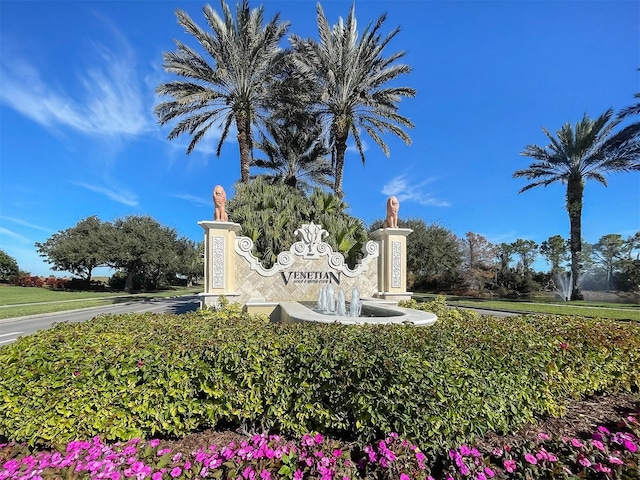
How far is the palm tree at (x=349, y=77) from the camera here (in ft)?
50.4

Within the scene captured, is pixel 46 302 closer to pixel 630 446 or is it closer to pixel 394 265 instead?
pixel 394 265

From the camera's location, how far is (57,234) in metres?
39.9

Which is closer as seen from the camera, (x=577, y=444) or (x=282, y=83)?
(x=577, y=444)

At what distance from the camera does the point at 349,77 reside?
51.5ft

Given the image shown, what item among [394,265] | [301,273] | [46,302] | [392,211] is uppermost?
[392,211]

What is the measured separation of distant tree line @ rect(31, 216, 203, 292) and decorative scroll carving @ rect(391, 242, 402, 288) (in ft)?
79.6

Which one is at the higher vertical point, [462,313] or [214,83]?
[214,83]

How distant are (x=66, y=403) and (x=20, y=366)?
1.84 feet

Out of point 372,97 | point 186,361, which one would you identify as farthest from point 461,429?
point 372,97

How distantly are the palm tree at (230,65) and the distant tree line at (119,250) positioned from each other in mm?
19117

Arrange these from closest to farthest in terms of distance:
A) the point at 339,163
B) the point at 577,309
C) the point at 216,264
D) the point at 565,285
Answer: the point at 216,264 < the point at 577,309 < the point at 339,163 < the point at 565,285

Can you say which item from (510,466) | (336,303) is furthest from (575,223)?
(510,466)

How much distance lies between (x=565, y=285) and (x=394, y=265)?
22893 mm

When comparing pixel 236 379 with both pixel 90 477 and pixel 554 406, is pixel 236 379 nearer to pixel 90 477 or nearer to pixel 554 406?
pixel 90 477
